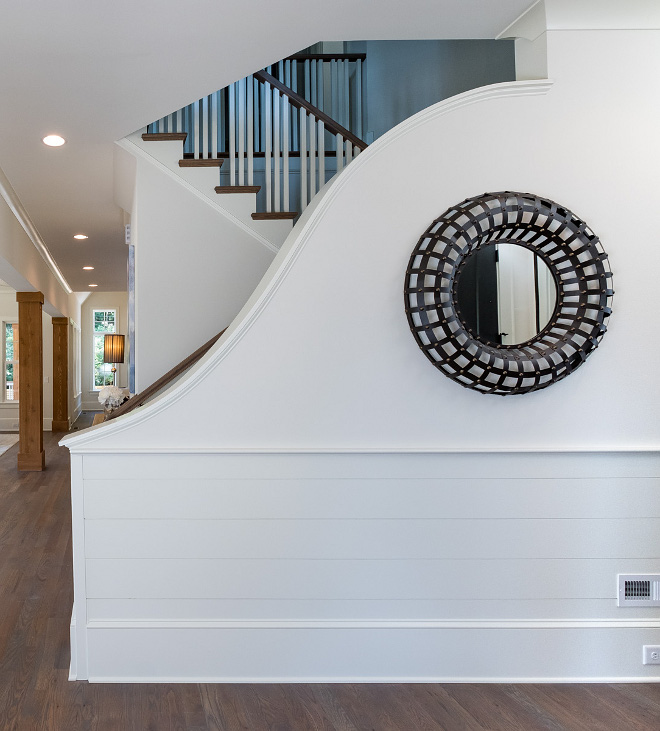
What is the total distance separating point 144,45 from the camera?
2811 millimetres

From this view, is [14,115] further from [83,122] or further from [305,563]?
[305,563]

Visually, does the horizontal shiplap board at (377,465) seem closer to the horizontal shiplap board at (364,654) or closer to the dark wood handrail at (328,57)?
the horizontal shiplap board at (364,654)

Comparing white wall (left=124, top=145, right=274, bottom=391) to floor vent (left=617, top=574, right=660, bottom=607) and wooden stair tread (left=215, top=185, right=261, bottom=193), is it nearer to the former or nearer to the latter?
wooden stair tread (left=215, top=185, right=261, bottom=193)

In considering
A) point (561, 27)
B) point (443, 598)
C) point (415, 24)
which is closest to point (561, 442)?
point (443, 598)

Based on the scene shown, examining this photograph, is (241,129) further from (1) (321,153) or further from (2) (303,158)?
(1) (321,153)

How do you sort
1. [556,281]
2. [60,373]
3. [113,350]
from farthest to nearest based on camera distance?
[60,373] → [113,350] → [556,281]

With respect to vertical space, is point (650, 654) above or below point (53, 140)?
below

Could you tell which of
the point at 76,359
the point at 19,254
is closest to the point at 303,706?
the point at 19,254

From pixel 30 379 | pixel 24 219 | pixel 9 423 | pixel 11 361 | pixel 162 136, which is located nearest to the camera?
pixel 162 136

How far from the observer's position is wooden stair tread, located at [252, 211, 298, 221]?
163 inches

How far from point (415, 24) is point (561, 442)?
1.82m

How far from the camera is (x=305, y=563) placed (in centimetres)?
255

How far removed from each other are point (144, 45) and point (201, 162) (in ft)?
4.22

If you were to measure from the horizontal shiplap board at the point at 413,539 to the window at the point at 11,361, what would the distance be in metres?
11.6
